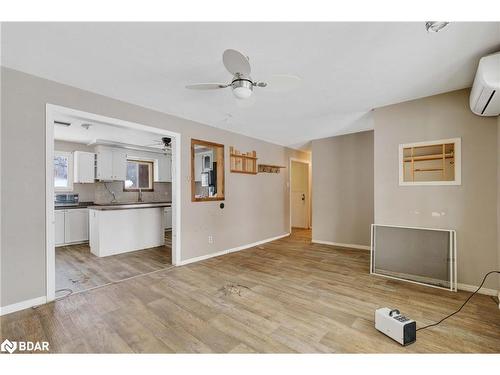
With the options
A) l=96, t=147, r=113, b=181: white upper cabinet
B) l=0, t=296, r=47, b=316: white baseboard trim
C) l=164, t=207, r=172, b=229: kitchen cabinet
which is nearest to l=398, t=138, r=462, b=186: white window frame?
l=0, t=296, r=47, b=316: white baseboard trim

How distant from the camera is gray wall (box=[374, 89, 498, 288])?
2.52 meters

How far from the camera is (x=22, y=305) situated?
218 centimetres

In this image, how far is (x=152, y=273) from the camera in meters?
3.23

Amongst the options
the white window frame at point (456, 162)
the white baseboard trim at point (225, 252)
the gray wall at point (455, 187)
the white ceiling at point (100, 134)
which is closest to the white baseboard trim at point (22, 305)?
the white baseboard trim at point (225, 252)

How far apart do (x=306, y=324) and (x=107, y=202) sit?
571cm

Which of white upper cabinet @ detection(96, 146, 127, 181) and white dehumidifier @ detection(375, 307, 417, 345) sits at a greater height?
white upper cabinet @ detection(96, 146, 127, 181)

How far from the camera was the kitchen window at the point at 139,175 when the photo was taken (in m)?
6.22

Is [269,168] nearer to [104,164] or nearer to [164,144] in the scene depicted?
[164,144]

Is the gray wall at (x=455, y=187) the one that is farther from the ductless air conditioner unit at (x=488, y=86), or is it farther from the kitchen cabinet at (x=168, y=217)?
the kitchen cabinet at (x=168, y=217)

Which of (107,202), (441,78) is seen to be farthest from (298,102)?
(107,202)

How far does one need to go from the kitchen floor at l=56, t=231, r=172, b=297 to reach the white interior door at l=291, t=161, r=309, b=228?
4.35 metres

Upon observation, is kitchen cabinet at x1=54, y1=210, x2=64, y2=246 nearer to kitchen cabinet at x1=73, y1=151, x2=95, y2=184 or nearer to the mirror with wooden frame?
kitchen cabinet at x1=73, y1=151, x2=95, y2=184

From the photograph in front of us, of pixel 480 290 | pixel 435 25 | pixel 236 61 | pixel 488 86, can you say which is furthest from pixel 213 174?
pixel 480 290
